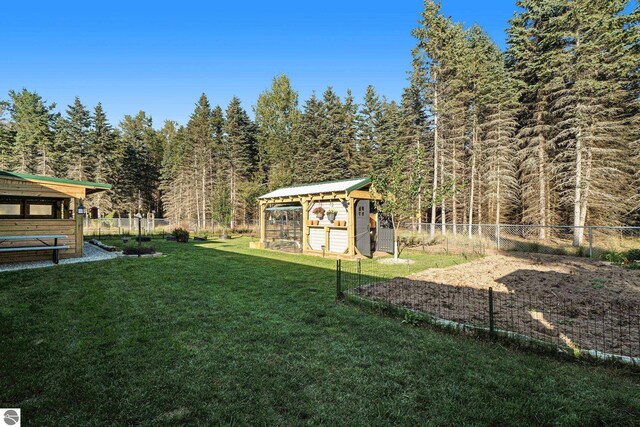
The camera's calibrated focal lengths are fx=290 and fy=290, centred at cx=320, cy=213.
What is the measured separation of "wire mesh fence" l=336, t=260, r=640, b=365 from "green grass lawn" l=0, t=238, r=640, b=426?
0.32 metres

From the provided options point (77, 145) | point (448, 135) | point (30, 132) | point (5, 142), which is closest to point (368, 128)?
point (448, 135)

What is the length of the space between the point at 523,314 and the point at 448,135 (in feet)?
77.3

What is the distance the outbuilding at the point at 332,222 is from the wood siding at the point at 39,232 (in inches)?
322

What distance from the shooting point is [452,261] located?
37.6 ft

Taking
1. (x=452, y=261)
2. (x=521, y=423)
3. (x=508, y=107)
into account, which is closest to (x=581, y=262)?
(x=452, y=261)

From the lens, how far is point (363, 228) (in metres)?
13.4

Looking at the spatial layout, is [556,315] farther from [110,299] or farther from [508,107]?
[508,107]

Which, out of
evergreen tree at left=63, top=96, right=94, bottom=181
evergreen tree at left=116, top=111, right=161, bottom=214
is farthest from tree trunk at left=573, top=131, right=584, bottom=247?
evergreen tree at left=116, top=111, right=161, bottom=214

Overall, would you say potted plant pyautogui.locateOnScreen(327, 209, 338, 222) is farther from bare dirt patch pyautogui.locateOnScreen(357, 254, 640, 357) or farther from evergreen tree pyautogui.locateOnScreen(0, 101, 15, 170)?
Answer: evergreen tree pyautogui.locateOnScreen(0, 101, 15, 170)

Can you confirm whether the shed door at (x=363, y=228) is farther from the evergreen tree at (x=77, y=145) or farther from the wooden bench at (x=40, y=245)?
the evergreen tree at (x=77, y=145)

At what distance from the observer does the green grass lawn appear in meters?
2.63

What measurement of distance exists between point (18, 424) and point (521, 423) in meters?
4.31

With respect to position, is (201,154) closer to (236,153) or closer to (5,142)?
(236,153)

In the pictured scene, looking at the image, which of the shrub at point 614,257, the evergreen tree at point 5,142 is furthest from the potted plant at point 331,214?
the evergreen tree at point 5,142
